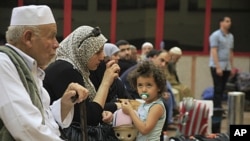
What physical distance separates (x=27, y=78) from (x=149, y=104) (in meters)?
1.75

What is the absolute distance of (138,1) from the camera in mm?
12688

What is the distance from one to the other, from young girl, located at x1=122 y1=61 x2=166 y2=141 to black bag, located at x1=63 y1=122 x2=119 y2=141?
0.23m

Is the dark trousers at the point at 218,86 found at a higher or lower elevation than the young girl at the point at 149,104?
lower

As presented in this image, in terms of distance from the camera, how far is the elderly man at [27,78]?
8.15 feet

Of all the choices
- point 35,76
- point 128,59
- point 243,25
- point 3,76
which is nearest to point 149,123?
point 35,76

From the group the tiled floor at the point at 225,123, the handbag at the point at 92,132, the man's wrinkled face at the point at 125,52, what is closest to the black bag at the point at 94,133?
the handbag at the point at 92,132

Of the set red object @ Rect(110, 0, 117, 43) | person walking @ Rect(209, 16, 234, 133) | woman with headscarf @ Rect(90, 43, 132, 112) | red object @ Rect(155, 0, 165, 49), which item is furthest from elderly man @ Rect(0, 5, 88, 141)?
red object @ Rect(155, 0, 165, 49)

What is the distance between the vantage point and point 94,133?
371cm

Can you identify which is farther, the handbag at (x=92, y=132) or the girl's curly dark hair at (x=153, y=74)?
the girl's curly dark hair at (x=153, y=74)

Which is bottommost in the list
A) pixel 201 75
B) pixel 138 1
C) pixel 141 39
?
pixel 201 75

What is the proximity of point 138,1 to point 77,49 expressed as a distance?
356 inches

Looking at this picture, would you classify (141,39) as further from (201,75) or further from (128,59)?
(128,59)

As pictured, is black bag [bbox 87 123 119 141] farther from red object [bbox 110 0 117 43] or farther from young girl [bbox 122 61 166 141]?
red object [bbox 110 0 117 43]

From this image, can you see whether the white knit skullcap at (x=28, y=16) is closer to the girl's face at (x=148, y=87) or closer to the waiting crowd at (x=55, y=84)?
the waiting crowd at (x=55, y=84)
